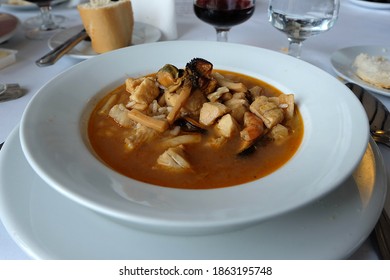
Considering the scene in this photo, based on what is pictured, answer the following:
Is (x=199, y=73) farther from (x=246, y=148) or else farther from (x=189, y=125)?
(x=246, y=148)

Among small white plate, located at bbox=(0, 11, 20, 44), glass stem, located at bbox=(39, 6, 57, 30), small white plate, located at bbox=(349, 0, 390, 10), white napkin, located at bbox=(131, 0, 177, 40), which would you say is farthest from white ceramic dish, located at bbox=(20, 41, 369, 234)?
small white plate, located at bbox=(349, 0, 390, 10)

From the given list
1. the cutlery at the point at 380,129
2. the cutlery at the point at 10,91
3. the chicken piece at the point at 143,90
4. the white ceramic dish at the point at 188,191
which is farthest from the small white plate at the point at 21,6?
the cutlery at the point at 380,129

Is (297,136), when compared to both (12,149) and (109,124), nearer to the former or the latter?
(109,124)

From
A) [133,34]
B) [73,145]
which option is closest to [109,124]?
[73,145]

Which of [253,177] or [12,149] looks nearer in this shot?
[253,177]

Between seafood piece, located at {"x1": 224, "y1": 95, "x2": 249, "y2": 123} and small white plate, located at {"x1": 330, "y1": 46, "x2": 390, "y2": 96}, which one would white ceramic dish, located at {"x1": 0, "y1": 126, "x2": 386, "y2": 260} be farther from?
small white plate, located at {"x1": 330, "y1": 46, "x2": 390, "y2": 96}

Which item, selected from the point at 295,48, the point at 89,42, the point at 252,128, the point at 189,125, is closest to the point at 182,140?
the point at 189,125
